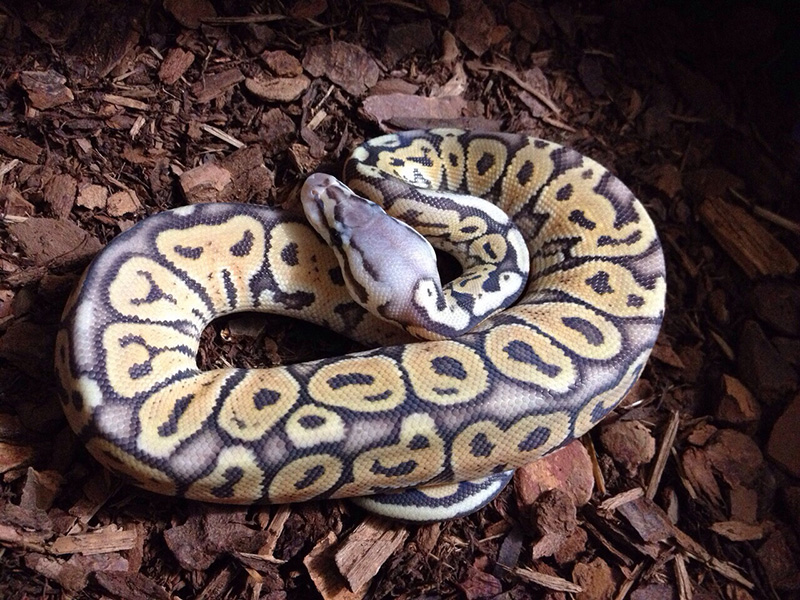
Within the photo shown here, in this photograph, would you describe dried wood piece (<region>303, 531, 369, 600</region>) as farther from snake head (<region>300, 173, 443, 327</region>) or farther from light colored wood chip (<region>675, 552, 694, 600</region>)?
light colored wood chip (<region>675, 552, 694, 600</region>)

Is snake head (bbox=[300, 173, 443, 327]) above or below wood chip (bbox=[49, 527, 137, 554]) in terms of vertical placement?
above

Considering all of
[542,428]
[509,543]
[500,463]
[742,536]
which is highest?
[542,428]

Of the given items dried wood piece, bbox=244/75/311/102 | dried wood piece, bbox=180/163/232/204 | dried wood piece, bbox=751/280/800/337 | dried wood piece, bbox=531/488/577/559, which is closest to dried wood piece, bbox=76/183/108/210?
dried wood piece, bbox=180/163/232/204

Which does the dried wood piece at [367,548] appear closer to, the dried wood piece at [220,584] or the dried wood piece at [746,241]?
the dried wood piece at [220,584]

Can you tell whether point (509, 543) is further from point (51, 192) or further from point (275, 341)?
point (51, 192)

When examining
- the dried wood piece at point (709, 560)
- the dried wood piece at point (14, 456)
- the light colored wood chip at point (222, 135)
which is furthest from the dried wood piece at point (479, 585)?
the light colored wood chip at point (222, 135)

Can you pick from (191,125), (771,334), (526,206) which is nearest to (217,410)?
(191,125)
